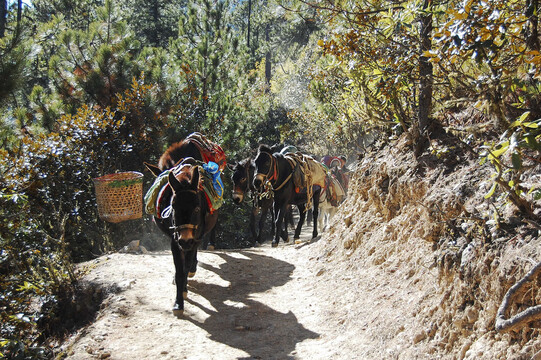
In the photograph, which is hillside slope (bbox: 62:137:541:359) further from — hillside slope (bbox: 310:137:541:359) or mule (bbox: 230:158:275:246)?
mule (bbox: 230:158:275:246)

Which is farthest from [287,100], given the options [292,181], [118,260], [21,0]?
[118,260]

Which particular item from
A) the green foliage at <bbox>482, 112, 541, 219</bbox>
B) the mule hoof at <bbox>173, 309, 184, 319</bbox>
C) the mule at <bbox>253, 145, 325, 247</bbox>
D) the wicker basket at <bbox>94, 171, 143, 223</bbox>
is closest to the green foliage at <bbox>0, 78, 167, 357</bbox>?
the wicker basket at <bbox>94, 171, 143, 223</bbox>

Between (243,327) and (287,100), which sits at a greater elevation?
(287,100)

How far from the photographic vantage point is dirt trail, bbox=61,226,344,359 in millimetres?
5273

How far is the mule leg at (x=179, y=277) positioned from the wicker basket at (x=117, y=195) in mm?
2434

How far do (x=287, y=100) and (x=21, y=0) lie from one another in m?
23.0

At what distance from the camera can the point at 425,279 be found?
4656mm

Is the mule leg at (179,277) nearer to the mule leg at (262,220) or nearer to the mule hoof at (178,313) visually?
the mule hoof at (178,313)

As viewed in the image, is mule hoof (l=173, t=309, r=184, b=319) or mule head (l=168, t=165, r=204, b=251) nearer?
mule head (l=168, t=165, r=204, b=251)

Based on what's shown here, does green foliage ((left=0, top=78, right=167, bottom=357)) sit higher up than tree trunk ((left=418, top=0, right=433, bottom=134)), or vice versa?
tree trunk ((left=418, top=0, right=433, bottom=134))

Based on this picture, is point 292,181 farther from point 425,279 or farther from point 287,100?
point 287,100

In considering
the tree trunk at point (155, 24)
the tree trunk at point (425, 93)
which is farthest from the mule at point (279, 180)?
the tree trunk at point (155, 24)

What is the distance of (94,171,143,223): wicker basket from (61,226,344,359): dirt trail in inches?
29.9

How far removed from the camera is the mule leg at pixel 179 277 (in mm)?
6129
